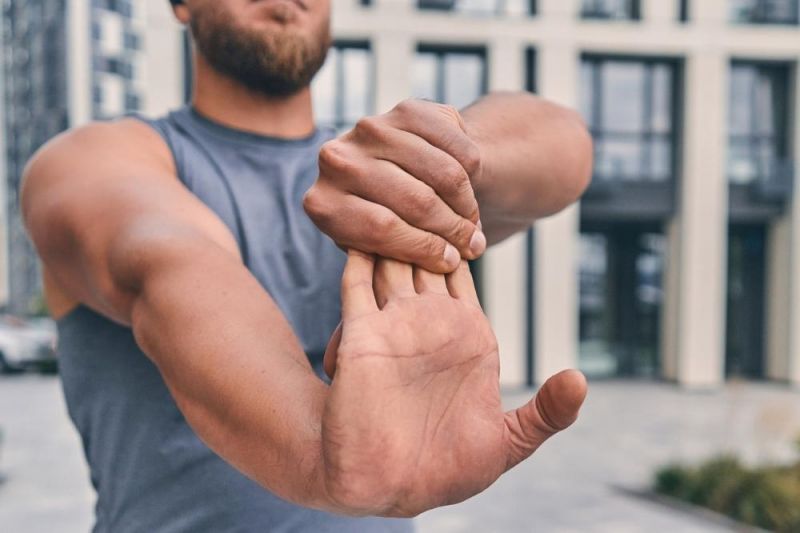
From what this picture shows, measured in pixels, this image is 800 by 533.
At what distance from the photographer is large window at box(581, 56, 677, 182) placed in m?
14.5

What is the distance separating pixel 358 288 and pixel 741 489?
7170 mm

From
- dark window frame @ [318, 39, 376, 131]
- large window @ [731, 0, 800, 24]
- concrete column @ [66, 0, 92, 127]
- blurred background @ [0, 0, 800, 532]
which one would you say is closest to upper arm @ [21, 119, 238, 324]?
blurred background @ [0, 0, 800, 532]

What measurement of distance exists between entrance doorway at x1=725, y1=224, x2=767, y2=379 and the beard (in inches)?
633

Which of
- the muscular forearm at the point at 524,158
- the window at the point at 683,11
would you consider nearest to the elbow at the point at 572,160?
the muscular forearm at the point at 524,158

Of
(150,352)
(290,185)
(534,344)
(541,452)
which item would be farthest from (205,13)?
(534,344)

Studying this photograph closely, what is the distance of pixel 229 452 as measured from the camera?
34.5 inches

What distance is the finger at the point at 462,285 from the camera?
0.89 metres

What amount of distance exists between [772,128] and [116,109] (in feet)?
107

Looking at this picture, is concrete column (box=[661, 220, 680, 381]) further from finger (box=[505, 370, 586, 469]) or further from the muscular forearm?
finger (box=[505, 370, 586, 469])

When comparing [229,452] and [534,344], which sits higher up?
[229,452]

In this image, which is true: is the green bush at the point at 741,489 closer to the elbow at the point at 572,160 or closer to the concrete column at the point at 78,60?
the elbow at the point at 572,160

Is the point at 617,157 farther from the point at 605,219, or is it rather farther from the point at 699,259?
the point at 699,259

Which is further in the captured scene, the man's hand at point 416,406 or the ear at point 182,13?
the ear at point 182,13

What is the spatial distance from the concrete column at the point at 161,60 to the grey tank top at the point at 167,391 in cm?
1195
